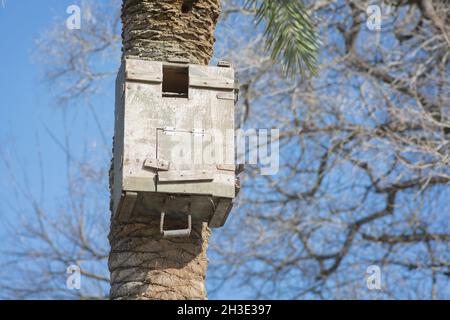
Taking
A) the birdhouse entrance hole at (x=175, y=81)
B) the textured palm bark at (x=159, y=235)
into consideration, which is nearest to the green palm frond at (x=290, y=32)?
the textured palm bark at (x=159, y=235)

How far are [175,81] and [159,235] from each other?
87 cm

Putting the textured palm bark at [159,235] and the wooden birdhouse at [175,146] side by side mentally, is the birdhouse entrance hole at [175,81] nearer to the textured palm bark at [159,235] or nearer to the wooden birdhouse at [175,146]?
the wooden birdhouse at [175,146]

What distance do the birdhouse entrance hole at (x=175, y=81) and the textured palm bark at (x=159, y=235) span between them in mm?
191

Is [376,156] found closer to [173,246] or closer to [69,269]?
[69,269]

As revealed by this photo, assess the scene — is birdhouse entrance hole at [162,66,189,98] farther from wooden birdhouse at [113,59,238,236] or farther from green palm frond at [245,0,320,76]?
green palm frond at [245,0,320,76]

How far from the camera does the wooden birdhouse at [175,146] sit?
6.14 metres

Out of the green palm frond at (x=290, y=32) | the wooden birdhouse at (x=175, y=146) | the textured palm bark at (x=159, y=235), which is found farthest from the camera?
the green palm frond at (x=290, y=32)

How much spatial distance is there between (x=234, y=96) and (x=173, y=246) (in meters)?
0.90

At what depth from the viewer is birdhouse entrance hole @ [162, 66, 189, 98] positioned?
21.4ft

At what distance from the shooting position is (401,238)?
15.2 m

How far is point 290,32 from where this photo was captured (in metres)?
7.72

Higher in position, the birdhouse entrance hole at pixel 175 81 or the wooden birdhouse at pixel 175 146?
the birdhouse entrance hole at pixel 175 81

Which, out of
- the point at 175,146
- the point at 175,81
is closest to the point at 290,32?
the point at 175,81

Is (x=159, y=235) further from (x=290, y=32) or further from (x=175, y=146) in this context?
(x=290, y=32)
